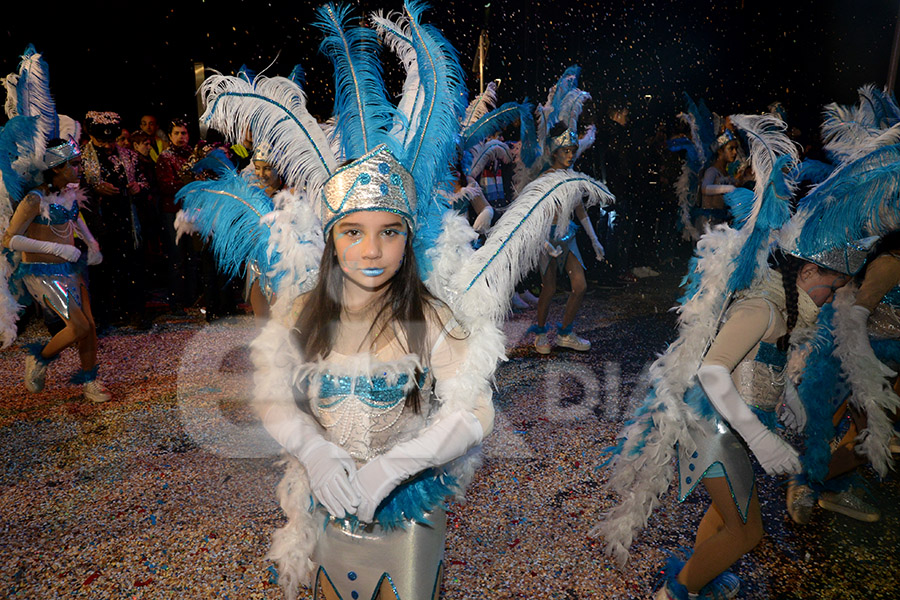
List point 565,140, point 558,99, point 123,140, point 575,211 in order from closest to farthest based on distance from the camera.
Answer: point 565,140, point 575,211, point 558,99, point 123,140

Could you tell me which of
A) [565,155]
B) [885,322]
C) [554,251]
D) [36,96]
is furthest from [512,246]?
[36,96]

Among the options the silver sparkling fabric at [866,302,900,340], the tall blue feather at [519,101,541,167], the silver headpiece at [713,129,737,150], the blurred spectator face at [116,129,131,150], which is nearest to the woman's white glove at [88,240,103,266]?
the blurred spectator face at [116,129,131,150]

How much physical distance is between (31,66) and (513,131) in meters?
5.73

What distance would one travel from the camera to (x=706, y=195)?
6.87 metres

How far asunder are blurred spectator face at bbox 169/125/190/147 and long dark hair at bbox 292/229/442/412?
19.5 feet

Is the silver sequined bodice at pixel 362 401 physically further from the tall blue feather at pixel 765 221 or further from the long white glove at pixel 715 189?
the long white glove at pixel 715 189

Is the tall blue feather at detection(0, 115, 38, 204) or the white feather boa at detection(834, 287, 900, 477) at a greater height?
the tall blue feather at detection(0, 115, 38, 204)

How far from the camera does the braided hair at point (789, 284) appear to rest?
2146 millimetres

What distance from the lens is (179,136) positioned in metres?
6.59

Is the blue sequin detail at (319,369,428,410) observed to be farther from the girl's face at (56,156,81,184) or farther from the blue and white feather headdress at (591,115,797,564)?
the girl's face at (56,156,81,184)

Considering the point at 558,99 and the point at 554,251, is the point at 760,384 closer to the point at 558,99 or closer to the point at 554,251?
the point at 554,251

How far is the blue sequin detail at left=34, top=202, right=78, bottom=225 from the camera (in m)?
3.89

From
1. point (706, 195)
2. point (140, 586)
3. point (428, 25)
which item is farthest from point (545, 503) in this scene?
point (706, 195)

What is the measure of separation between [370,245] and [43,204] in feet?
11.8
